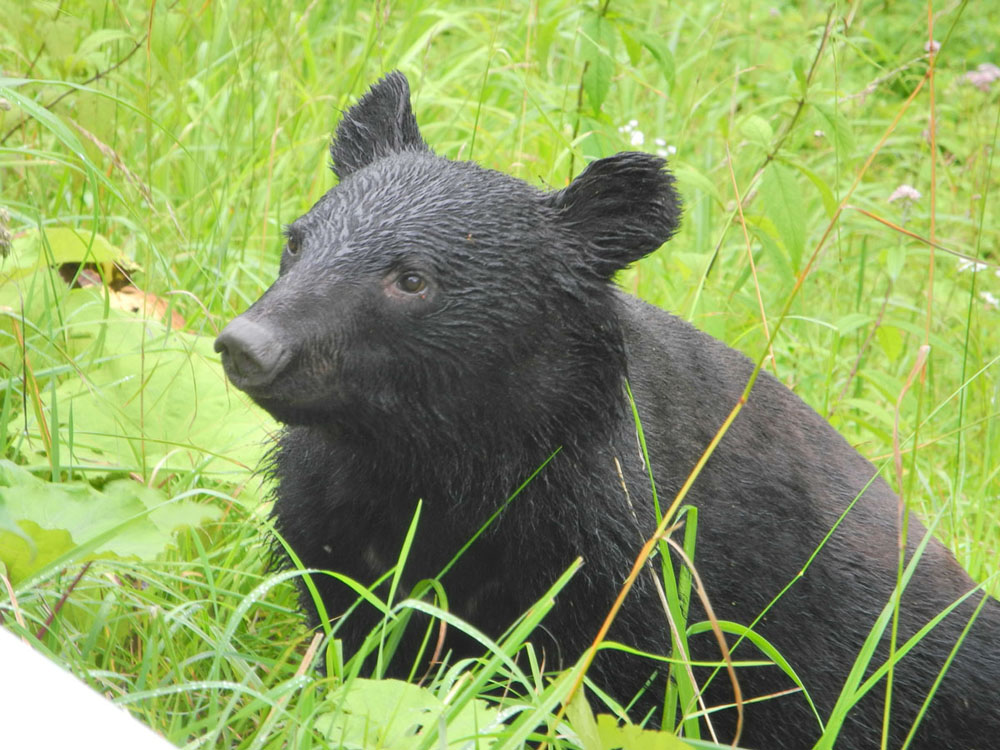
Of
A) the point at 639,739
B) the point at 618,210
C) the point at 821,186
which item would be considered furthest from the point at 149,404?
the point at 821,186

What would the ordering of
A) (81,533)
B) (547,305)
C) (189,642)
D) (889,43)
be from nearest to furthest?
(81,533) → (547,305) → (189,642) → (889,43)

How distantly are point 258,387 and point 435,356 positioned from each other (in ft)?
1.41

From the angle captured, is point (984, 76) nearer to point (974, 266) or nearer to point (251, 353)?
point (974, 266)

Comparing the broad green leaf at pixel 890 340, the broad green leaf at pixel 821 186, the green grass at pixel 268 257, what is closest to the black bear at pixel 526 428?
the green grass at pixel 268 257

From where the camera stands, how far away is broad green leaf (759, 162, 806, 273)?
3.83 meters

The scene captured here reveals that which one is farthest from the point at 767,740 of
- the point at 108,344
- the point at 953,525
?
the point at 108,344

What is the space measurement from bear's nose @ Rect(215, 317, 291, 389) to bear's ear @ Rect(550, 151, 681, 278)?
2.74ft

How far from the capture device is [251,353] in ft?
7.60

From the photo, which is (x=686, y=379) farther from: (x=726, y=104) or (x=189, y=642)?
(x=726, y=104)

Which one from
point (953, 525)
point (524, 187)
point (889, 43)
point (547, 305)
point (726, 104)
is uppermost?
point (889, 43)

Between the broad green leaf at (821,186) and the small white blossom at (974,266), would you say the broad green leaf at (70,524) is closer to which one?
the small white blossom at (974,266)

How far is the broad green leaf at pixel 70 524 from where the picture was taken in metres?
2.21

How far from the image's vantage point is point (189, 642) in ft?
9.65

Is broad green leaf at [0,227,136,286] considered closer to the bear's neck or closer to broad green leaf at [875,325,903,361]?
the bear's neck
